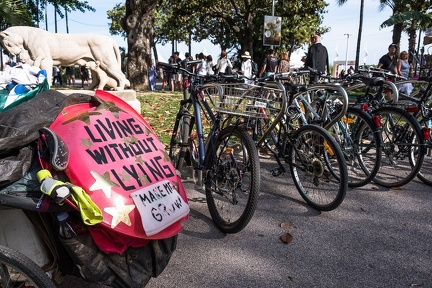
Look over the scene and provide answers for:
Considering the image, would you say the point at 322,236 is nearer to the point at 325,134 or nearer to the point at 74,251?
the point at 325,134

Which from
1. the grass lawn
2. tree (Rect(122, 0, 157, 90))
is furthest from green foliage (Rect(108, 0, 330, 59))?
the grass lawn

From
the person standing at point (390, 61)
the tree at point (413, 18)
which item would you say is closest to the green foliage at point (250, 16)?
the tree at point (413, 18)

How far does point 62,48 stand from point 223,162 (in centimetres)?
494

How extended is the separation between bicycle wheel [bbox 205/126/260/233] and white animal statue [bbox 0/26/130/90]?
4523mm

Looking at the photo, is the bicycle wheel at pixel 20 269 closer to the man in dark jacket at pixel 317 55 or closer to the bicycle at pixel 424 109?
the bicycle at pixel 424 109

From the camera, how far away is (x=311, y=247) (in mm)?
2934

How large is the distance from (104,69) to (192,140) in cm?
437

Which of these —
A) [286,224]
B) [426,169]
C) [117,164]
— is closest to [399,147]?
[426,169]

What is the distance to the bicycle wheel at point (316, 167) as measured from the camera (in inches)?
138

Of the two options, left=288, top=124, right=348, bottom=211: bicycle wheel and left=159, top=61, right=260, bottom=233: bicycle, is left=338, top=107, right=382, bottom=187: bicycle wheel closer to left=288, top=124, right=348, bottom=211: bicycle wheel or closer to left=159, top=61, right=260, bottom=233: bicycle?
left=288, top=124, right=348, bottom=211: bicycle wheel

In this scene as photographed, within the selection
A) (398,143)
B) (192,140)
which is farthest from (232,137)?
(398,143)

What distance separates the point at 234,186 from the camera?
3.13 metres

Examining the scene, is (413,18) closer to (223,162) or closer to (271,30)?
(271,30)

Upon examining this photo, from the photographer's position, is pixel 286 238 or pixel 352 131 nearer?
pixel 286 238
